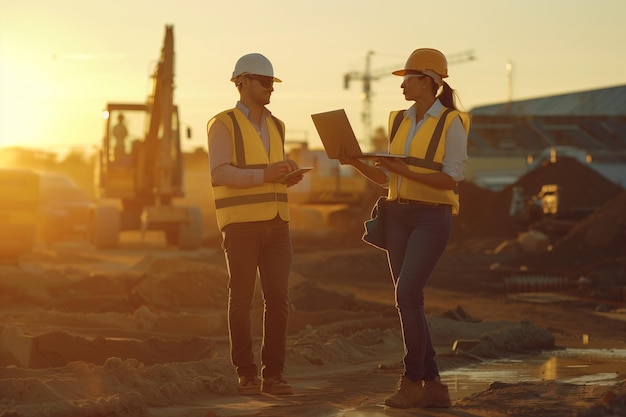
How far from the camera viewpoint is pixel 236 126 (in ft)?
28.1

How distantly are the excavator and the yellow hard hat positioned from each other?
23.6m

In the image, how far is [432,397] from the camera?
7.82 metres

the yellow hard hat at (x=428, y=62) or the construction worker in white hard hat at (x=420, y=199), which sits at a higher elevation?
the yellow hard hat at (x=428, y=62)

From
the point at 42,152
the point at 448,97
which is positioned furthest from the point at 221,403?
the point at 42,152

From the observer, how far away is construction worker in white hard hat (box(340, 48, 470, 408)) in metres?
7.79

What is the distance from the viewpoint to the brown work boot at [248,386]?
861 centimetres

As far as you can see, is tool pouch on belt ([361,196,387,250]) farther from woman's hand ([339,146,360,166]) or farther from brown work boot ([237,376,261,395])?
brown work boot ([237,376,261,395])

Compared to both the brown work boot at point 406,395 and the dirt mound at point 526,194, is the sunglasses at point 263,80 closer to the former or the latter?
the brown work boot at point 406,395

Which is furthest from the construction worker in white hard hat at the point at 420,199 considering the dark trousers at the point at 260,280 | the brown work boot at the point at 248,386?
the brown work boot at the point at 248,386

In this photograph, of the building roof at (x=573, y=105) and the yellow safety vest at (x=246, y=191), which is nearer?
the yellow safety vest at (x=246, y=191)

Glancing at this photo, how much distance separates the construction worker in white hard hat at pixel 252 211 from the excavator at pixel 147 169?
22.8 m

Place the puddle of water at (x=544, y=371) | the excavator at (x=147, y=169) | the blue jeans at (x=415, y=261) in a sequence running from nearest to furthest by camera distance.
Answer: the blue jeans at (x=415, y=261) → the puddle of water at (x=544, y=371) → the excavator at (x=147, y=169)

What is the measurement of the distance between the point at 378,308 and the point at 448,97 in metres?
9.29

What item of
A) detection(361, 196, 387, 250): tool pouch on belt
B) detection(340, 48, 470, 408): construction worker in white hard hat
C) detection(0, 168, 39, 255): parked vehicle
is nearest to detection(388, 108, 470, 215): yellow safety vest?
detection(340, 48, 470, 408): construction worker in white hard hat
